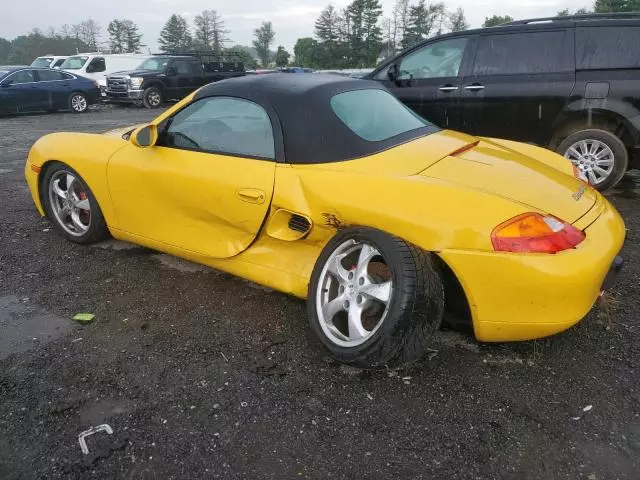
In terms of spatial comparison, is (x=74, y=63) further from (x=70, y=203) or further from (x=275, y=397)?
(x=275, y=397)

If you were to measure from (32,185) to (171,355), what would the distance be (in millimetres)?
2528

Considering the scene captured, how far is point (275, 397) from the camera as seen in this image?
236 cm

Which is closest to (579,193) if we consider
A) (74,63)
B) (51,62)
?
(74,63)

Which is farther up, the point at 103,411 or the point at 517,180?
the point at 517,180

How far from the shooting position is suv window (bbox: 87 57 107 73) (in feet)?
65.1

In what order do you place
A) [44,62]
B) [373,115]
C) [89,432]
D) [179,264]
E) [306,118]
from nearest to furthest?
1. [89,432]
2. [306,118]
3. [373,115]
4. [179,264]
5. [44,62]

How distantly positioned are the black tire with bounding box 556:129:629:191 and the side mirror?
4.16m

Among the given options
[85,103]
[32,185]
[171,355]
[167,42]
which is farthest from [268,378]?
[167,42]

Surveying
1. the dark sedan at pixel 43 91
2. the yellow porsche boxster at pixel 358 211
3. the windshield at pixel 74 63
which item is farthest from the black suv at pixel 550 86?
the windshield at pixel 74 63

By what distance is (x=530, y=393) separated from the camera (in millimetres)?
2363

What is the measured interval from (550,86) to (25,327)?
525cm

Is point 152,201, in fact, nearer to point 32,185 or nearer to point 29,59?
point 32,185

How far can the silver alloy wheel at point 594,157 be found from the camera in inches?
208

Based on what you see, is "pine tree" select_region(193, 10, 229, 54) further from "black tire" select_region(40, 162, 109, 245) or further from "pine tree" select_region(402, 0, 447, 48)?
"black tire" select_region(40, 162, 109, 245)
